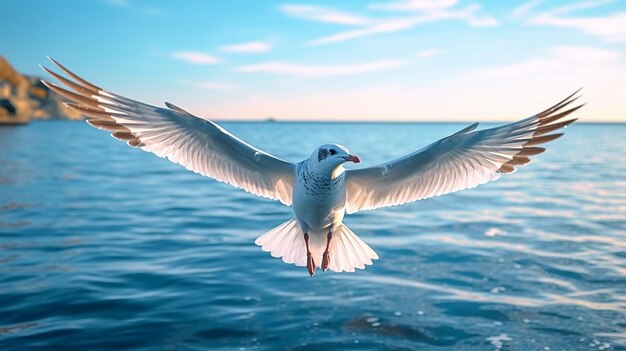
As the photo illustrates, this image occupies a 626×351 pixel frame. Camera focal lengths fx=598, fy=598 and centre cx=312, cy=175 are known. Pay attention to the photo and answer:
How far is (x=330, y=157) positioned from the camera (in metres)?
5.45

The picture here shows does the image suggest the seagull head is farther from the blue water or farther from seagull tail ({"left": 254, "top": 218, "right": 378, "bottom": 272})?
the blue water

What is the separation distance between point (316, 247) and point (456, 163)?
1872 mm

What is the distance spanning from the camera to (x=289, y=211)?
18391 mm

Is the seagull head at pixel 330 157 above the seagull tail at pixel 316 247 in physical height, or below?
above

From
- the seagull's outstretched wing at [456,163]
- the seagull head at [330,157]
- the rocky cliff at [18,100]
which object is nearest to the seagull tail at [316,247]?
the seagull's outstretched wing at [456,163]

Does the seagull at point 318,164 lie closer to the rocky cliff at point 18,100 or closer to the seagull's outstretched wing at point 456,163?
the seagull's outstretched wing at point 456,163

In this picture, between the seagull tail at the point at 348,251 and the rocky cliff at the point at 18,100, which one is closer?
the seagull tail at the point at 348,251

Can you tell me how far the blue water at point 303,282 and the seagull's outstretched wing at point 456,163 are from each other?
2.29m

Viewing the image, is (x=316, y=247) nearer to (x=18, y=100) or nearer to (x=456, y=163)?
(x=456, y=163)

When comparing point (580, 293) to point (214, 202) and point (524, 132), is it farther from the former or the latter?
point (214, 202)

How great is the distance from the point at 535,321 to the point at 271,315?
3.95 metres

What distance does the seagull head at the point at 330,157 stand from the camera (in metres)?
5.37

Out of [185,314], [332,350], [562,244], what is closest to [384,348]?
[332,350]

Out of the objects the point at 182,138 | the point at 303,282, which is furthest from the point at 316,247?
the point at 303,282
